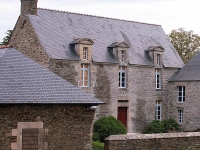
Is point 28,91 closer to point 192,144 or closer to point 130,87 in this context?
point 192,144

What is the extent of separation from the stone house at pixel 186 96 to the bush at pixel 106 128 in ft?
21.4

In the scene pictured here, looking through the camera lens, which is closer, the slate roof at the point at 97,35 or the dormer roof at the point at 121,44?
the slate roof at the point at 97,35

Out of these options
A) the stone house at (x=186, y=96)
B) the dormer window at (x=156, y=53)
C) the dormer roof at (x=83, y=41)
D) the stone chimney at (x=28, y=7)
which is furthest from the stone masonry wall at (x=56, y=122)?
the dormer window at (x=156, y=53)

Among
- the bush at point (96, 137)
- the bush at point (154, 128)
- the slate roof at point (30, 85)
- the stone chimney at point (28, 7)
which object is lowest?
the bush at point (96, 137)

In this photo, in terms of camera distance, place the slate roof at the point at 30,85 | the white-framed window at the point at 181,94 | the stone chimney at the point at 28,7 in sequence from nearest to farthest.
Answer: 1. the slate roof at the point at 30,85
2. the stone chimney at the point at 28,7
3. the white-framed window at the point at 181,94

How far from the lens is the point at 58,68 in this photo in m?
27.5

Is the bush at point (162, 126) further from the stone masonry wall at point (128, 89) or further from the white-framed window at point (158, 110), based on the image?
the white-framed window at point (158, 110)

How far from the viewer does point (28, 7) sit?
29.1 m

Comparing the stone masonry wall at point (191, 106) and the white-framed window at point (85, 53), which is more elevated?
the white-framed window at point (85, 53)

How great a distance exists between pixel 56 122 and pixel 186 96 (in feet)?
56.3

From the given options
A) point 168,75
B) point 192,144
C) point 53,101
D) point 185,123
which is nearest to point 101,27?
point 168,75

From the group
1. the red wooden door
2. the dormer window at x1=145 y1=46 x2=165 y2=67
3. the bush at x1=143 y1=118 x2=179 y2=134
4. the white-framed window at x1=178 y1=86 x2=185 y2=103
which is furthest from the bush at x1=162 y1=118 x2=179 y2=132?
the dormer window at x1=145 y1=46 x2=165 y2=67

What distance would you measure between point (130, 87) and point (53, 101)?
1532cm

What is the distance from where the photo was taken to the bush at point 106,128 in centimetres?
2669
